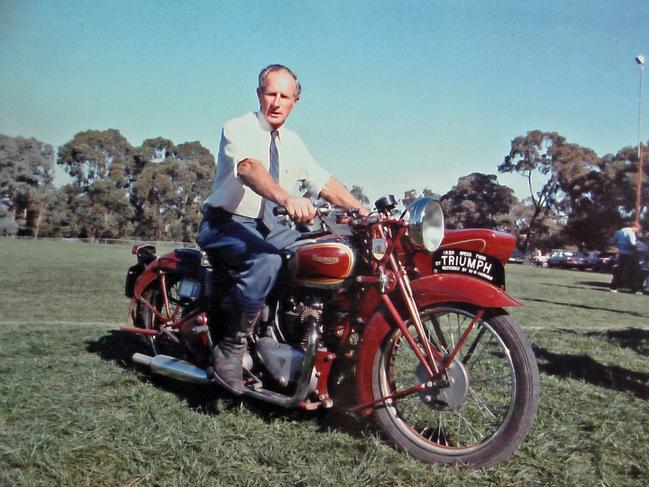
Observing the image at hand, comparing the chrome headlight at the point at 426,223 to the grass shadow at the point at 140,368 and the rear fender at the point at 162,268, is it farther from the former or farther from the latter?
the rear fender at the point at 162,268

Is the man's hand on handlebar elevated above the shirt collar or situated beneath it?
situated beneath

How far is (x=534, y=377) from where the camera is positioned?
249cm

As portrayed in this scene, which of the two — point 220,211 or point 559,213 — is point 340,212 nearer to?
point 220,211

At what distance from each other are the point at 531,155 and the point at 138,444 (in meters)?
49.9

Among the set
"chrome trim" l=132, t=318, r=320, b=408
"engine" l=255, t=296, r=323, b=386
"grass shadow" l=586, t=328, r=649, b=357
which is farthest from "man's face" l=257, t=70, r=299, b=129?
"grass shadow" l=586, t=328, r=649, b=357

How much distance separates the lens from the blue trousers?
3084mm

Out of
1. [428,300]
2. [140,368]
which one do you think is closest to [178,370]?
[140,368]

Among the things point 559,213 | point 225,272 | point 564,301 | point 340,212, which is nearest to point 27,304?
point 225,272

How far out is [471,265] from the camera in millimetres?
2783

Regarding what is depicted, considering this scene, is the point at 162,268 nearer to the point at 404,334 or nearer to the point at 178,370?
the point at 178,370

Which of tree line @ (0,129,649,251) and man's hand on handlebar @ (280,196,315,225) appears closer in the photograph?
man's hand on handlebar @ (280,196,315,225)

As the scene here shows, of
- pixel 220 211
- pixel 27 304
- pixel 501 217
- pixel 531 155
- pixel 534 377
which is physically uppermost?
pixel 531 155

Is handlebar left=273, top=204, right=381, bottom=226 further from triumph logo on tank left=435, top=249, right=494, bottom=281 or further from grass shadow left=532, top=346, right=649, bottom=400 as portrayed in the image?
grass shadow left=532, top=346, right=649, bottom=400

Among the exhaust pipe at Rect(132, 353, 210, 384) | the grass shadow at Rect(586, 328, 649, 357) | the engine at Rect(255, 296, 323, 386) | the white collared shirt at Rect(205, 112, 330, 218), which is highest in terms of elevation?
the white collared shirt at Rect(205, 112, 330, 218)
